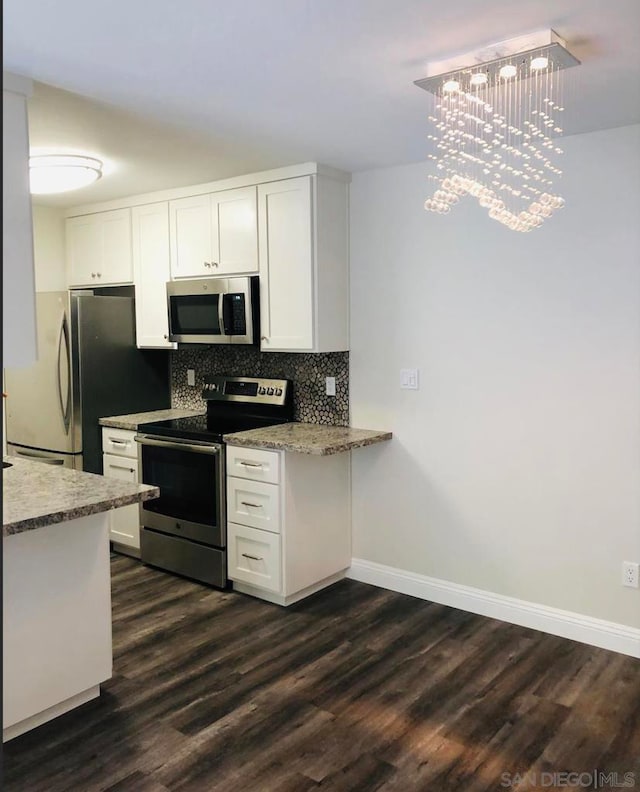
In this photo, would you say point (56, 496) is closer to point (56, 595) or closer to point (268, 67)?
point (56, 595)

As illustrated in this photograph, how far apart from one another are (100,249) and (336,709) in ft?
11.2

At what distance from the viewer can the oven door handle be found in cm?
377

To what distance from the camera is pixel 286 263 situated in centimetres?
376

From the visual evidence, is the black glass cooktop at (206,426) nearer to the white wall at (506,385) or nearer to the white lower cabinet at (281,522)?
the white lower cabinet at (281,522)

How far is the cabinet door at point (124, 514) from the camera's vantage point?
4.27 metres

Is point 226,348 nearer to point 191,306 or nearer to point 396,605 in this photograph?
point 191,306

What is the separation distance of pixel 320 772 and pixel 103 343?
9.88 feet

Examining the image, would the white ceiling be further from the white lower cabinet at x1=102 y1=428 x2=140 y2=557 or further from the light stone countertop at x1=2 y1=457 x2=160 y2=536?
the white lower cabinet at x1=102 y1=428 x2=140 y2=557

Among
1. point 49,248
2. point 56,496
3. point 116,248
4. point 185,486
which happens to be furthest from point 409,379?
point 49,248

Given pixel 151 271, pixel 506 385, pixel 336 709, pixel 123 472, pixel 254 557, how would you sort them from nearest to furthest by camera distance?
pixel 336 709 → pixel 506 385 → pixel 254 557 → pixel 123 472 → pixel 151 271

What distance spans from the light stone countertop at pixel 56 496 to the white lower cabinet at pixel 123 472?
1318 mm

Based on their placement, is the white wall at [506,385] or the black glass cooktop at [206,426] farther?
the black glass cooktop at [206,426]

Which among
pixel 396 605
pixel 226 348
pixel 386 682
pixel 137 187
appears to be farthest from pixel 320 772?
pixel 137 187

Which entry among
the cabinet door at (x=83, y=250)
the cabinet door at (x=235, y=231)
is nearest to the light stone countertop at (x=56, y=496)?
the cabinet door at (x=235, y=231)
